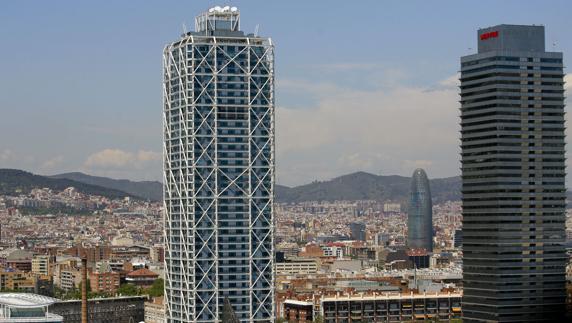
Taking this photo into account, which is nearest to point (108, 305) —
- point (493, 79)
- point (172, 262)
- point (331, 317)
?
point (331, 317)

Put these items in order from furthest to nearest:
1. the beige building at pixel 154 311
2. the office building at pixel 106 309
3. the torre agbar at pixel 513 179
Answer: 1. the beige building at pixel 154 311
2. the office building at pixel 106 309
3. the torre agbar at pixel 513 179

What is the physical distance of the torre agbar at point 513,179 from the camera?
13538 centimetres

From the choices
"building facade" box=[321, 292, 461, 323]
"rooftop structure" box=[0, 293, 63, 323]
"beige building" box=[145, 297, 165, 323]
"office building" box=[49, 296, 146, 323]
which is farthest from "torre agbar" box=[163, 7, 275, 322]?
"building facade" box=[321, 292, 461, 323]

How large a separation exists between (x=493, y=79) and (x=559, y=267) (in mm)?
20020

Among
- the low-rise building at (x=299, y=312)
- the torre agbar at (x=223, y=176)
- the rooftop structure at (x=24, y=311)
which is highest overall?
the torre agbar at (x=223, y=176)

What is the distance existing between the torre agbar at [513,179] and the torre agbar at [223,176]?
81.0 ft

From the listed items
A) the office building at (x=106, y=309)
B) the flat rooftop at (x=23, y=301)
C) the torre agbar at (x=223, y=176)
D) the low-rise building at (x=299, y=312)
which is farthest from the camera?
the low-rise building at (x=299, y=312)

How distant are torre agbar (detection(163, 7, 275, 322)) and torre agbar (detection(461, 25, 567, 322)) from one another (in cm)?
2470

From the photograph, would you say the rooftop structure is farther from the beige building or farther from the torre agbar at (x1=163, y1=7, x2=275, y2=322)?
the beige building

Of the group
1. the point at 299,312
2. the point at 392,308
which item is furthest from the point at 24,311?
the point at 392,308

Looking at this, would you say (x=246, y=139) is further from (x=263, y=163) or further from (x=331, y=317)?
(x=331, y=317)

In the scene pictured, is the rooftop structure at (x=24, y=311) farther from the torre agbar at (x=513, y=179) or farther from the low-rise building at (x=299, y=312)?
the low-rise building at (x=299, y=312)

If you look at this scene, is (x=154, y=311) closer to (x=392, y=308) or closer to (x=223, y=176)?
(x=392, y=308)

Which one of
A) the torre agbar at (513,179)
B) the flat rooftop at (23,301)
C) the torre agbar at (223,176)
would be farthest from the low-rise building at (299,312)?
the flat rooftop at (23,301)
